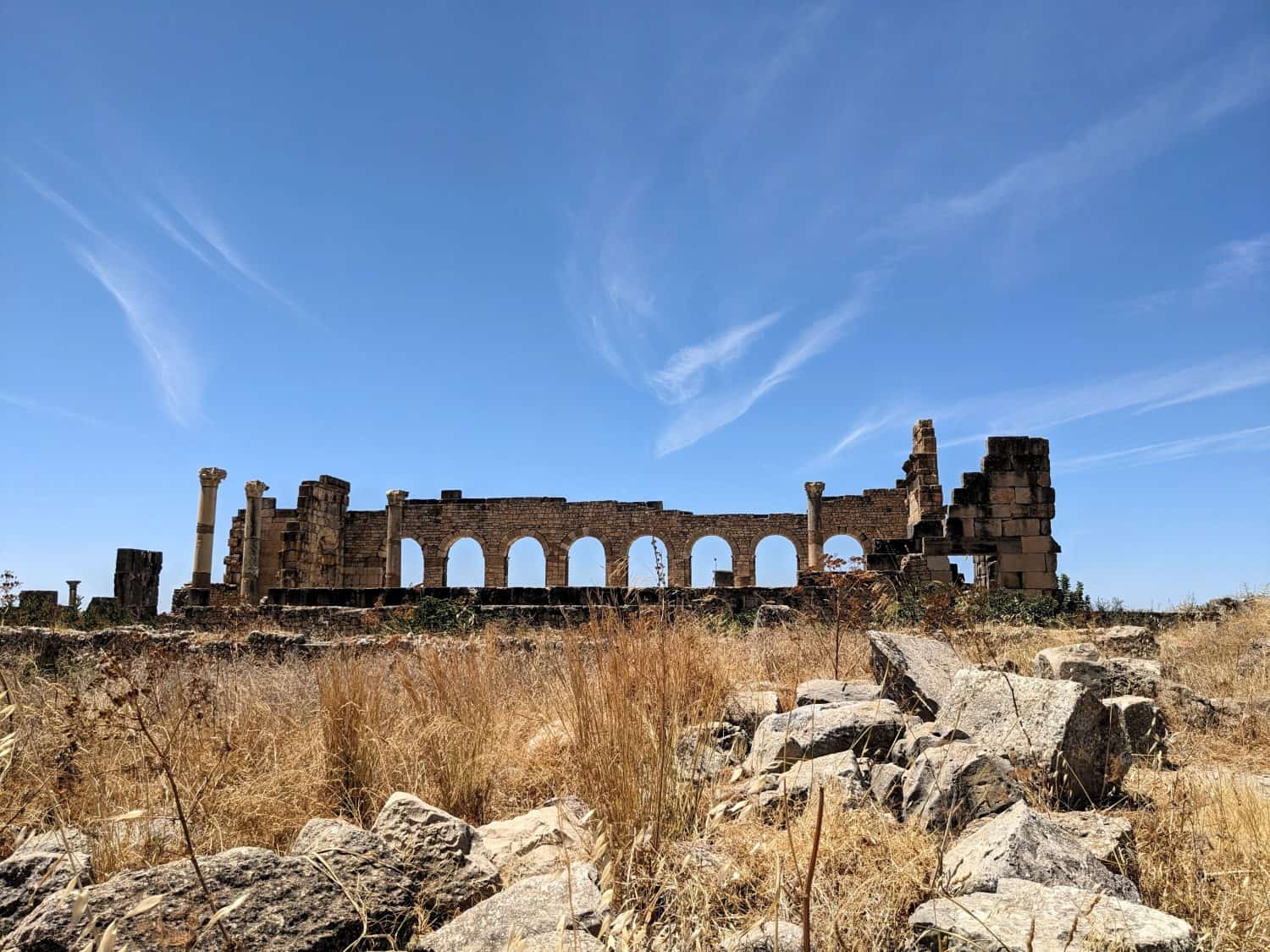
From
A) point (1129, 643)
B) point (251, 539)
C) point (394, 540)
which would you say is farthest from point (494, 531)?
point (1129, 643)

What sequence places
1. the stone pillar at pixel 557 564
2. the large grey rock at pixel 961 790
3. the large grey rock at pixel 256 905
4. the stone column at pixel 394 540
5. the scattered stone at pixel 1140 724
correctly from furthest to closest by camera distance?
the stone pillar at pixel 557 564 → the stone column at pixel 394 540 → the scattered stone at pixel 1140 724 → the large grey rock at pixel 961 790 → the large grey rock at pixel 256 905

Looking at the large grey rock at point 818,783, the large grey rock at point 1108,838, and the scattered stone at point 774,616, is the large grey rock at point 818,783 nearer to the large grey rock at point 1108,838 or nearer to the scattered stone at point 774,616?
the large grey rock at point 1108,838

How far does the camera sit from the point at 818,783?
9.57 feet

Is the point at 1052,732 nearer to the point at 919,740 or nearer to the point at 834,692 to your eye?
the point at 919,740

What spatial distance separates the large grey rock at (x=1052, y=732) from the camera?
3.10 m

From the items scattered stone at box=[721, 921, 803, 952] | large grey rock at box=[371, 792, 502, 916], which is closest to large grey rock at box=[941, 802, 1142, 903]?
scattered stone at box=[721, 921, 803, 952]

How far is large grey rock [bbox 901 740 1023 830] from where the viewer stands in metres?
2.64

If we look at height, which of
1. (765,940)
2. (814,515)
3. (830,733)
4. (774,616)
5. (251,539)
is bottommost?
(765,940)

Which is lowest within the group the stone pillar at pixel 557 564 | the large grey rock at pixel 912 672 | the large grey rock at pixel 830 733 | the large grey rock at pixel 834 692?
the large grey rock at pixel 830 733

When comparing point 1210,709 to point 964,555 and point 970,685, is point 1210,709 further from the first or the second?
point 964,555

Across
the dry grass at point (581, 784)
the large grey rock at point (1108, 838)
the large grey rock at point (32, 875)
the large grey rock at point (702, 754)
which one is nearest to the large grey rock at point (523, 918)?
the dry grass at point (581, 784)

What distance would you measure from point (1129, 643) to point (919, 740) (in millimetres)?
6255

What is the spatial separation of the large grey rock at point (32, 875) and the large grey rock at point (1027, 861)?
218 centimetres

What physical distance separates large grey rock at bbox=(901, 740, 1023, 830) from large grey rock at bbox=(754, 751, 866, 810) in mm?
182
